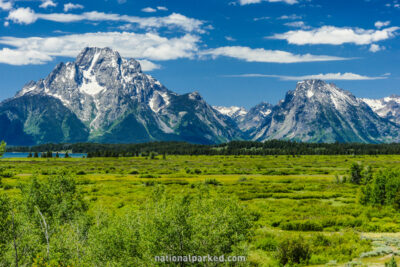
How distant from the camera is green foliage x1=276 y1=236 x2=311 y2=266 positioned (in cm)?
3638

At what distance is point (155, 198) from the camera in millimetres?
45281

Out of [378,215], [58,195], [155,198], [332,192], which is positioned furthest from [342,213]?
[58,195]

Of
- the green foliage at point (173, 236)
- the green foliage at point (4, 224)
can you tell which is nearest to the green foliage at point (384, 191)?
the green foliage at point (173, 236)

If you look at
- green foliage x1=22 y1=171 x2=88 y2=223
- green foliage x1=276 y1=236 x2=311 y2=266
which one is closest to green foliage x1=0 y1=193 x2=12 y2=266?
green foliage x1=22 y1=171 x2=88 y2=223

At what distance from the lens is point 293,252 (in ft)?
122

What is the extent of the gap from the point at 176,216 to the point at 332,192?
72634 mm

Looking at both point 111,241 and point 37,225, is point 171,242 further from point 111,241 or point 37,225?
point 37,225

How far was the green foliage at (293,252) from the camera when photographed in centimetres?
3638

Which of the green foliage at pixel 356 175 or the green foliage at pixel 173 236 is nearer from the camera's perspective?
the green foliage at pixel 173 236

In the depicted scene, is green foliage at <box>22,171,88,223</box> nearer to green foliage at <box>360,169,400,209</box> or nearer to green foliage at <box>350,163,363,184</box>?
green foliage at <box>360,169,400,209</box>

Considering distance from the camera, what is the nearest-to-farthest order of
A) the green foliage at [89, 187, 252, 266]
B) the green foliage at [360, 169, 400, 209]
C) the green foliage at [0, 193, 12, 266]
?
the green foliage at [89, 187, 252, 266] → the green foliage at [0, 193, 12, 266] → the green foliage at [360, 169, 400, 209]

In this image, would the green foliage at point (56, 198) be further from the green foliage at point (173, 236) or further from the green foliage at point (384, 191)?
the green foliage at point (384, 191)

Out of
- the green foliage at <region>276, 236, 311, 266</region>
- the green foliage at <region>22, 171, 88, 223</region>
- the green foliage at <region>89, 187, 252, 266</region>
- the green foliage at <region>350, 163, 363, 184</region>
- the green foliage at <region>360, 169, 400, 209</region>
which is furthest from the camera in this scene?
the green foliage at <region>350, 163, 363, 184</region>

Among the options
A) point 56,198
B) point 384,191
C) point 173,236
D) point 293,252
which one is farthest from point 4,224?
point 384,191
